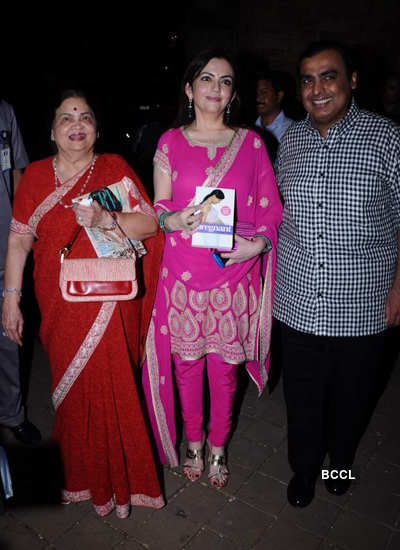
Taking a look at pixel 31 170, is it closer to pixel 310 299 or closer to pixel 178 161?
pixel 178 161

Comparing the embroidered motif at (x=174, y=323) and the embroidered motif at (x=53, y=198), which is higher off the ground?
the embroidered motif at (x=53, y=198)

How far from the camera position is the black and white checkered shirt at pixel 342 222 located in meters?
1.83

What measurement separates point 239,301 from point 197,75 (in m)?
1.09

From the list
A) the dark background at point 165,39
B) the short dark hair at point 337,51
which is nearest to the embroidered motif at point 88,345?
the short dark hair at point 337,51

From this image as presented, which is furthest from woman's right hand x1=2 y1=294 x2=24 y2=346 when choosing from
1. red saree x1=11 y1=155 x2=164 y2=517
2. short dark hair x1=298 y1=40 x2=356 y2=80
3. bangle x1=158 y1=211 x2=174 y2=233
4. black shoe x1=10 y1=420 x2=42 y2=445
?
short dark hair x1=298 y1=40 x2=356 y2=80

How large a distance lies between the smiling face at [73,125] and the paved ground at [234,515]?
5.95 feet

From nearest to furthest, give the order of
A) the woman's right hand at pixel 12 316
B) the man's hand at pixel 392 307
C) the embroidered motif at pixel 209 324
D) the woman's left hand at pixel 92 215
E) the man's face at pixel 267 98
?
the woman's left hand at pixel 92 215, the man's hand at pixel 392 307, the woman's right hand at pixel 12 316, the embroidered motif at pixel 209 324, the man's face at pixel 267 98

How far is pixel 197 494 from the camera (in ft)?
7.80

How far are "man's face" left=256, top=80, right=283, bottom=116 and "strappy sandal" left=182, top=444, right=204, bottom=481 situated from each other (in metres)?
3.15

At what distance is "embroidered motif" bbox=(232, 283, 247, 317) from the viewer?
2.19m

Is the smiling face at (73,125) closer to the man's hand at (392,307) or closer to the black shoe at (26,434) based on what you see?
the man's hand at (392,307)

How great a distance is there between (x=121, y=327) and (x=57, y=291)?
0.33 meters

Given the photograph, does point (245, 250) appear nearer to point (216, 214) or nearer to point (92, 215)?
point (216, 214)

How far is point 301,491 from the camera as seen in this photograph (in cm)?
230
